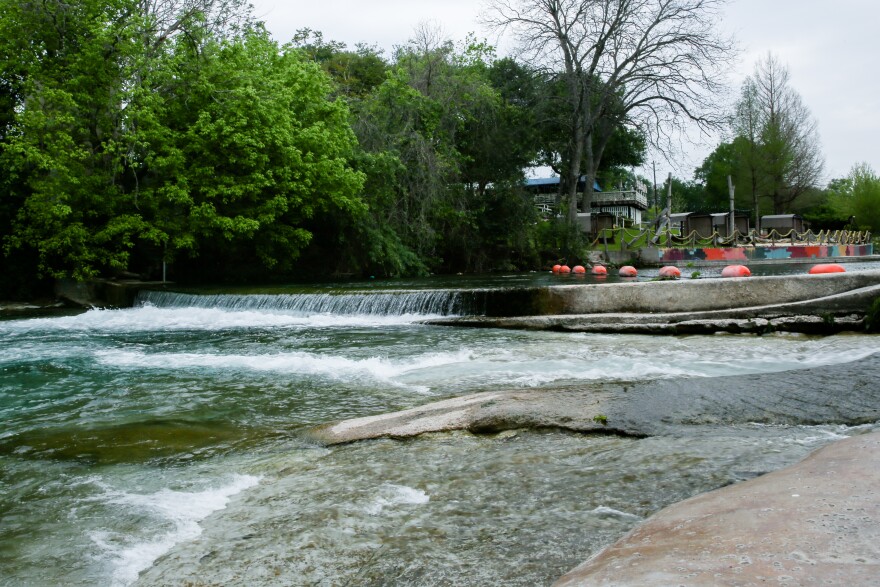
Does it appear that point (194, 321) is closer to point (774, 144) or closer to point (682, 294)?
point (682, 294)

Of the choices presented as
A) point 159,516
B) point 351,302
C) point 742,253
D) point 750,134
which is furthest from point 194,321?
point 750,134

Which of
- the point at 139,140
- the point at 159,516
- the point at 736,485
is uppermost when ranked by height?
the point at 139,140

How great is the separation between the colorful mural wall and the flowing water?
946 inches

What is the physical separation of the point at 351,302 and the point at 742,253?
954 inches

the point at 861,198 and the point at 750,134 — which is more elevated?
the point at 750,134

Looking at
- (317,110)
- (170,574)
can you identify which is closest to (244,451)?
(170,574)

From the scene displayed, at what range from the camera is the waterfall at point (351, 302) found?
13.9 m

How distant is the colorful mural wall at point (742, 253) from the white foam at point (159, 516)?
3102cm

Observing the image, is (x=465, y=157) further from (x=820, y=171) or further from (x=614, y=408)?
(x=820, y=171)

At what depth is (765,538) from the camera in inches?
86.0

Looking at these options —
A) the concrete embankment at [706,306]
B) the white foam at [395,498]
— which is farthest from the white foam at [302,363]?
the white foam at [395,498]

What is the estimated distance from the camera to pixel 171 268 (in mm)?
23469

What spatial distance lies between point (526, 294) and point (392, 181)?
12270mm

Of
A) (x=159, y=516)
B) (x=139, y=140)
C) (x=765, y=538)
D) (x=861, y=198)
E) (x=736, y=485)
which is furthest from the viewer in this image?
(x=861, y=198)
